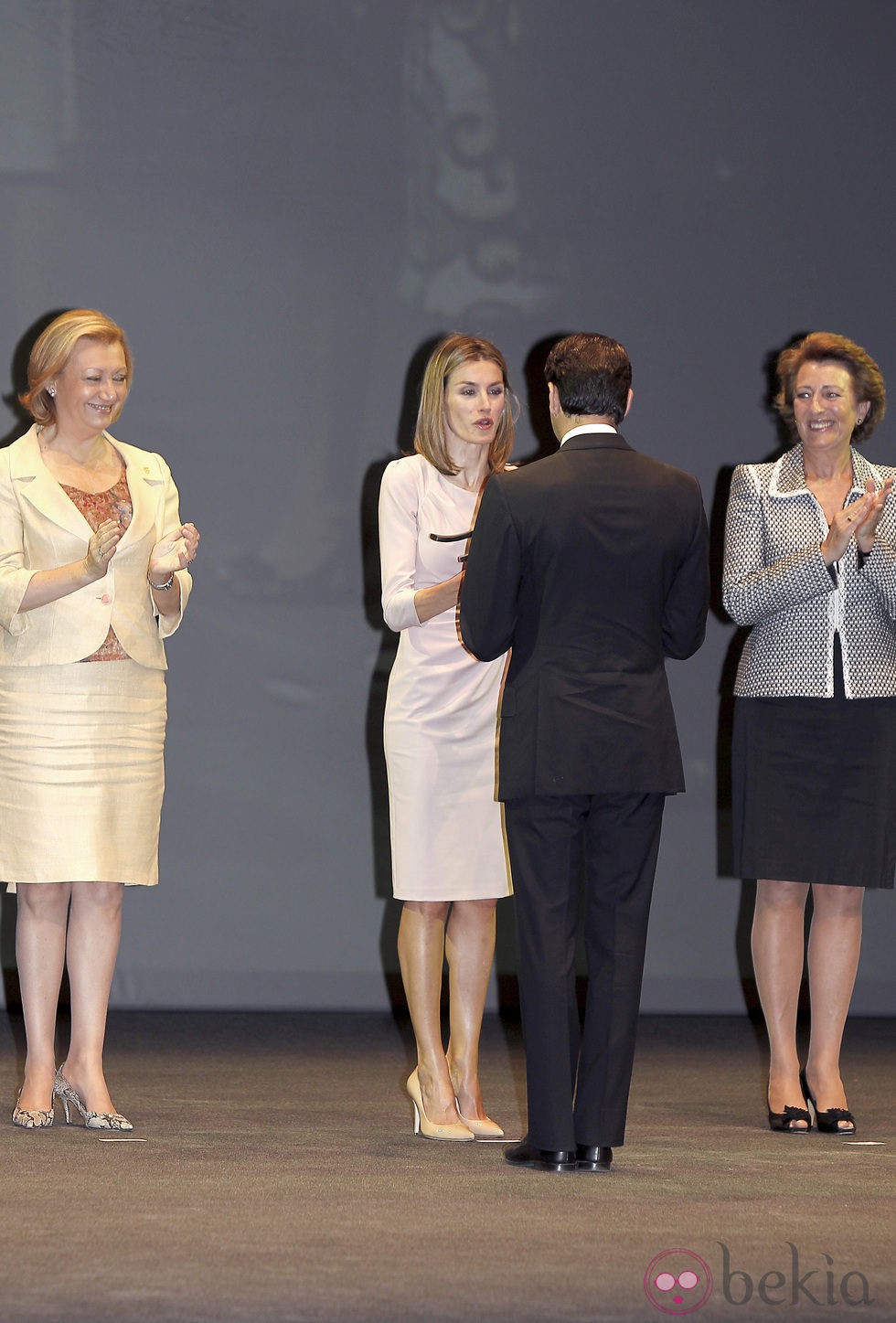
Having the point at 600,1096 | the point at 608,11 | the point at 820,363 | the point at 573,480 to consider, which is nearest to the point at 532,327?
the point at 608,11

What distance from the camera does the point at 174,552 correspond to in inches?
138

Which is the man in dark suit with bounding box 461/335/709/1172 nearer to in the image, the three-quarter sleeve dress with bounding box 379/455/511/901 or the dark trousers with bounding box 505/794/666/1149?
the dark trousers with bounding box 505/794/666/1149

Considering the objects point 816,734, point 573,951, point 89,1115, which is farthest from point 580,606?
point 89,1115

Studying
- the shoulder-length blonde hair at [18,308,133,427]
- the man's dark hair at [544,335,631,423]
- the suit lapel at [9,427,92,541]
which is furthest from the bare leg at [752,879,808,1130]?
the shoulder-length blonde hair at [18,308,133,427]

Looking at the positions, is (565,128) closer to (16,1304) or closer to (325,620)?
(325,620)

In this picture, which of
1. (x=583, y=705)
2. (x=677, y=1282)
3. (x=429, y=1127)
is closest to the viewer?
(x=677, y=1282)

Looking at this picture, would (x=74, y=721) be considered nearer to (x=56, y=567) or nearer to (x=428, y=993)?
(x=56, y=567)

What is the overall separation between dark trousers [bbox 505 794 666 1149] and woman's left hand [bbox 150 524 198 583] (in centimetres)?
90

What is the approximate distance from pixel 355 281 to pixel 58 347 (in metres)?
2.11

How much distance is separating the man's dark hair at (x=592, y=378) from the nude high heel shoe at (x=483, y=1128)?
1440 mm

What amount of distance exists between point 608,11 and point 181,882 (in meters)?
3.14

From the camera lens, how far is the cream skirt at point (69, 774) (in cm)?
351

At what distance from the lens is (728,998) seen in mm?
5723

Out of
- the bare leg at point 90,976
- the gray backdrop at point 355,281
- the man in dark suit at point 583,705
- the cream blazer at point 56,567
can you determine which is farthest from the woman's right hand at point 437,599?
the gray backdrop at point 355,281
